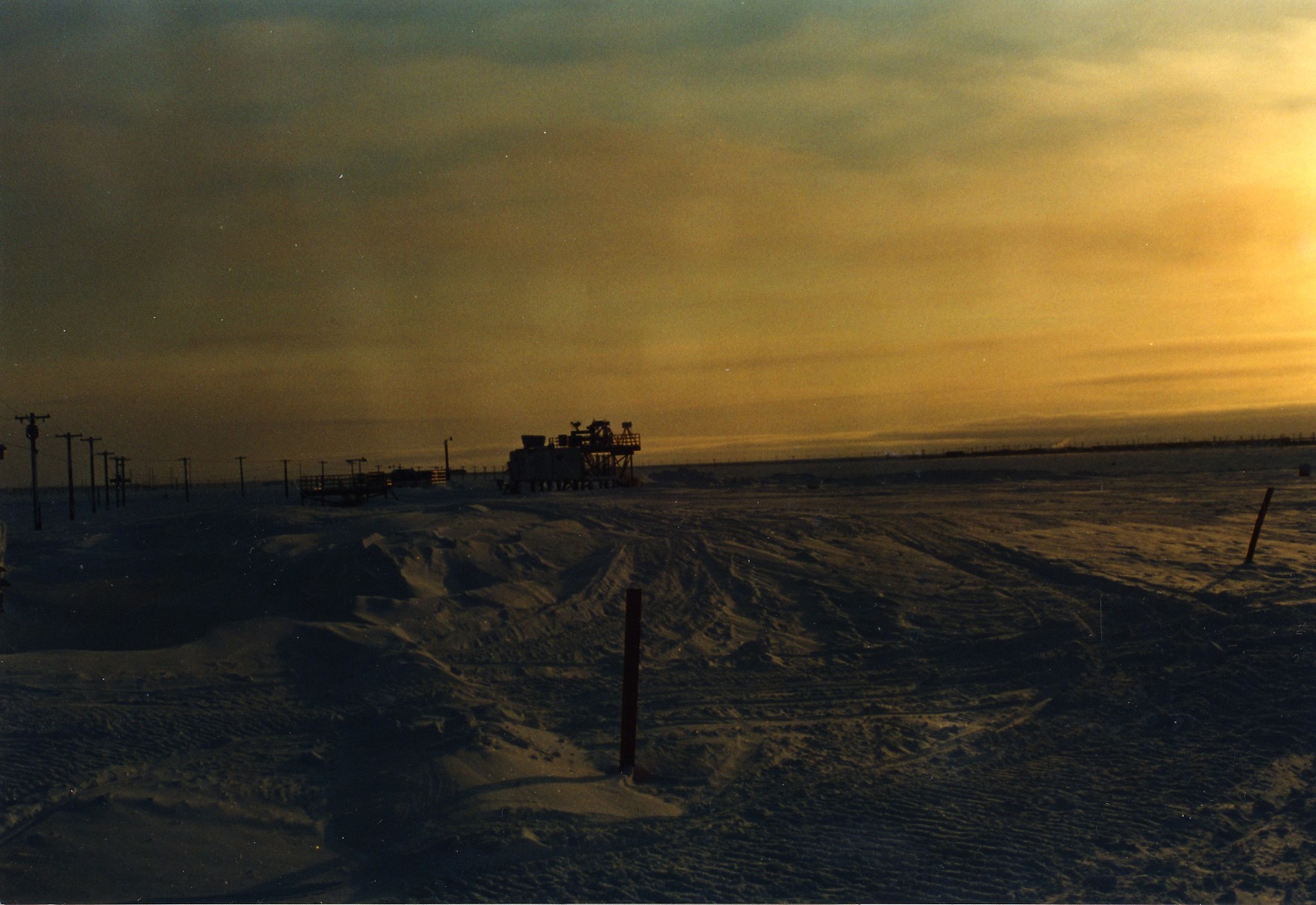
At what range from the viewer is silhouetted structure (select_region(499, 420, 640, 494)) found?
67438mm

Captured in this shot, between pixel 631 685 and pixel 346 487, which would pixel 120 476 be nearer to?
pixel 346 487

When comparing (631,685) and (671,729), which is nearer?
(631,685)

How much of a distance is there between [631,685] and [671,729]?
1.27 m

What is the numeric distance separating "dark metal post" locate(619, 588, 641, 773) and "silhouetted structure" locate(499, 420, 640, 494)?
57806mm

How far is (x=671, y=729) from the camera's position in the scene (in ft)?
29.6

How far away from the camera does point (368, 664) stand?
438 inches

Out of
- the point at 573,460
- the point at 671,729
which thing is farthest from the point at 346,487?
the point at 671,729

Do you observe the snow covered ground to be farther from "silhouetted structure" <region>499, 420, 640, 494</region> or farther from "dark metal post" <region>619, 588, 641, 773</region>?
"silhouetted structure" <region>499, 420, 640, 494</region>

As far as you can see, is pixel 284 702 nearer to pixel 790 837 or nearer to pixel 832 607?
pixel 790 837

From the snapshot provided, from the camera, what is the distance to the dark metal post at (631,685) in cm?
796

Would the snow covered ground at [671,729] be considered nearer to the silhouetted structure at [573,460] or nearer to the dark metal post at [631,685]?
the dark metal post at [631,685]

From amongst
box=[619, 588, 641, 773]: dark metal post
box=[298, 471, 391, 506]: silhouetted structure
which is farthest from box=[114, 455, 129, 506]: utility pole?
box=[619, 588, 641, 773]: dark metal post

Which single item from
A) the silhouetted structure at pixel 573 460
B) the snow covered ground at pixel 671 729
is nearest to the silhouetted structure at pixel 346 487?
the silhouetted structure at pixel 573 460

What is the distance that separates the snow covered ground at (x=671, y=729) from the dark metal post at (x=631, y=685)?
251 millimetres
